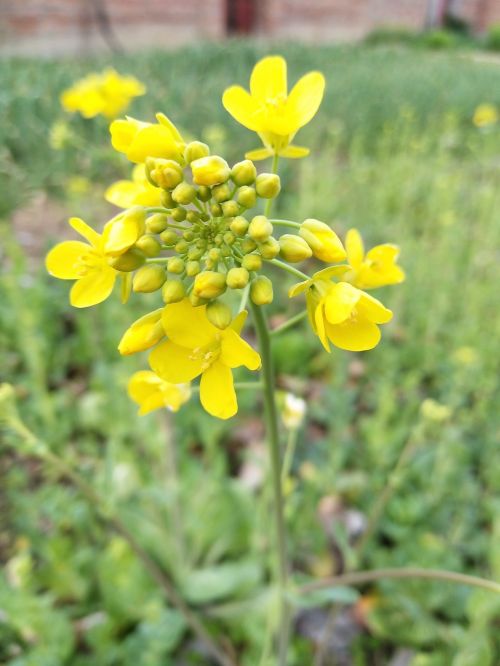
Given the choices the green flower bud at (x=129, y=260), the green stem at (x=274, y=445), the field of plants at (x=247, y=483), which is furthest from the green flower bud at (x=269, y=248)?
the field of plants at (x=247, y=483)

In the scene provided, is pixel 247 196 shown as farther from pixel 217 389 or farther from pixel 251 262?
pixel 217 389

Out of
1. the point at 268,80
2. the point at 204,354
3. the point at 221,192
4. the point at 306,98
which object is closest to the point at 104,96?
the point at 268,80

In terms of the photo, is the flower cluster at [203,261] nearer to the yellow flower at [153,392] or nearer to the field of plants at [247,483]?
the yellow flower at [153,392]

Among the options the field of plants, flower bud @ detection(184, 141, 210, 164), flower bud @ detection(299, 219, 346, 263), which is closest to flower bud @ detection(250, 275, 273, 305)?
flower bud @ detection(299, 219, 346, 263)

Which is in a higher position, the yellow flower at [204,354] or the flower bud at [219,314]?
the flower bud at [219,314]

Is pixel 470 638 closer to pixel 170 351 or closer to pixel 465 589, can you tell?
pixel 465 589

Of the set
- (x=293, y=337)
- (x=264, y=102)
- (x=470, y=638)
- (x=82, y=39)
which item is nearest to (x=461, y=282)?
(x=293, y=337)
